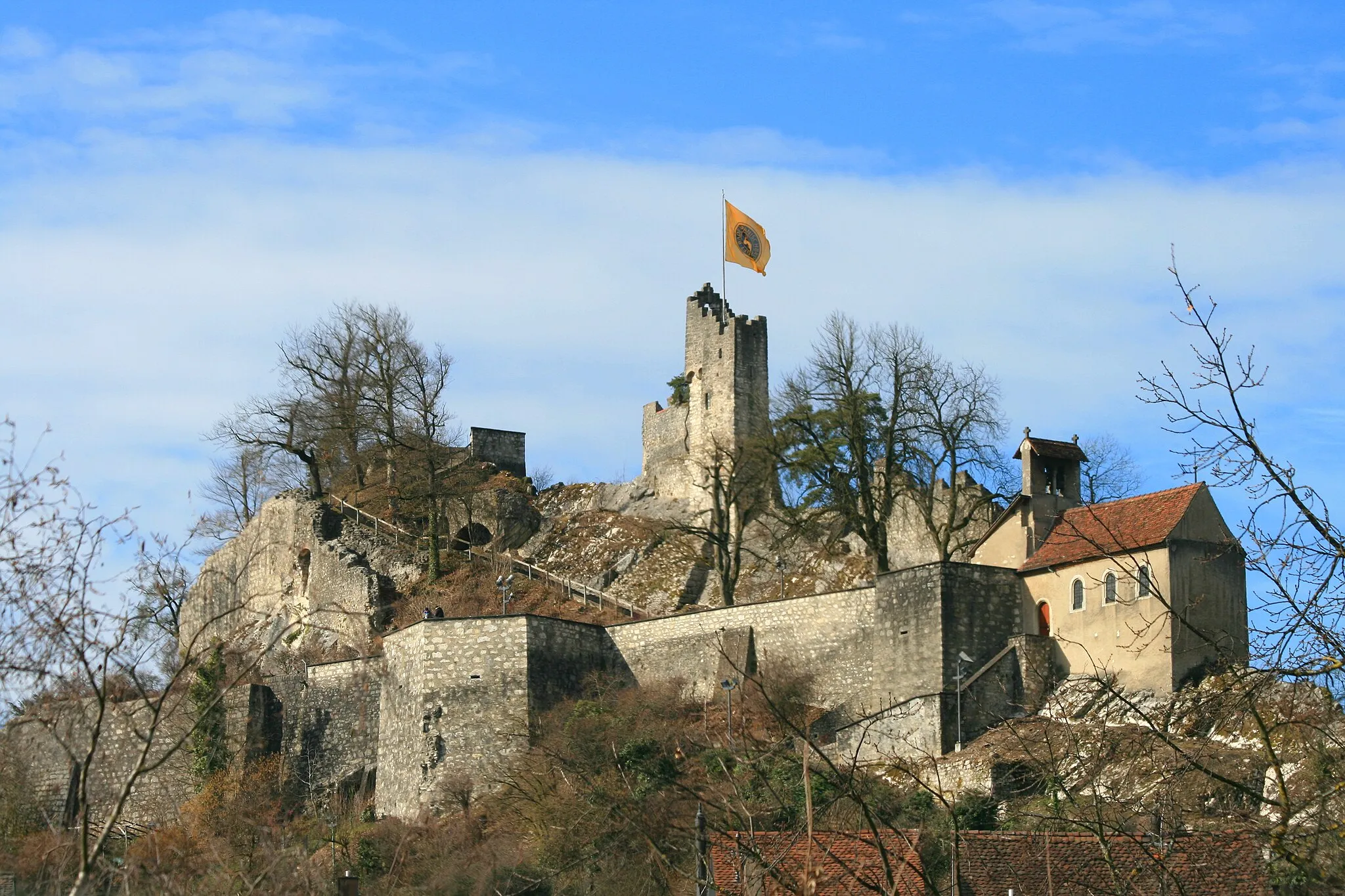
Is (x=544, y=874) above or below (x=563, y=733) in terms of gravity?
below

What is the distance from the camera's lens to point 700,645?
1439 inches

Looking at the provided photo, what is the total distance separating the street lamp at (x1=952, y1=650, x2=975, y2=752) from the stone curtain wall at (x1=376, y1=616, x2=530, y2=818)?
8.55 metres

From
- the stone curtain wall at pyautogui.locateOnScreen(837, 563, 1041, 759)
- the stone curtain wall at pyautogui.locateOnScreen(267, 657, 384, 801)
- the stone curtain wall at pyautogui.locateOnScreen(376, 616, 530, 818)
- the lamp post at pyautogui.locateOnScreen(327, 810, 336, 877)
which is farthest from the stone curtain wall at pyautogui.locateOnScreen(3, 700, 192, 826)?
the stone curtain wall at pyautogui.locateOnScreen(837, 563, 1041, 759)

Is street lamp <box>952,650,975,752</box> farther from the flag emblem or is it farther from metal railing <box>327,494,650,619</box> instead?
the flag emblem

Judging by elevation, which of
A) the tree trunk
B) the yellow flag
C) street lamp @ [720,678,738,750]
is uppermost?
the yellow flag

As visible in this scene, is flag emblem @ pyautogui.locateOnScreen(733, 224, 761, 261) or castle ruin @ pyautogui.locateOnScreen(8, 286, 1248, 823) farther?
flag emblem @ pyautogui.locateOnScreen(733, 224, 761, 261)

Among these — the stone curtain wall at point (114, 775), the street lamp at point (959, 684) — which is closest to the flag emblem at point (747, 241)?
the stone curtain wall at point (114, 775)

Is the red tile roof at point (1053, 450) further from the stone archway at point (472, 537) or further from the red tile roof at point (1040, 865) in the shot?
the stone archway at point (472, 537)

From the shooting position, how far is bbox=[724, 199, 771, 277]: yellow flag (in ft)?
171

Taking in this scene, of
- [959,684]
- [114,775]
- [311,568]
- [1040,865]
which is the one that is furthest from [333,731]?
[1040,865]

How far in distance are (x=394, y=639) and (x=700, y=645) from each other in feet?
20.6

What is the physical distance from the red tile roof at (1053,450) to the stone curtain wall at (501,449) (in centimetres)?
2285

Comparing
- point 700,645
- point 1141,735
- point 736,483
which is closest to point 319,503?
point 736,483

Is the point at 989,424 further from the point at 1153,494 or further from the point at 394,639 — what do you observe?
the point at 394,639
